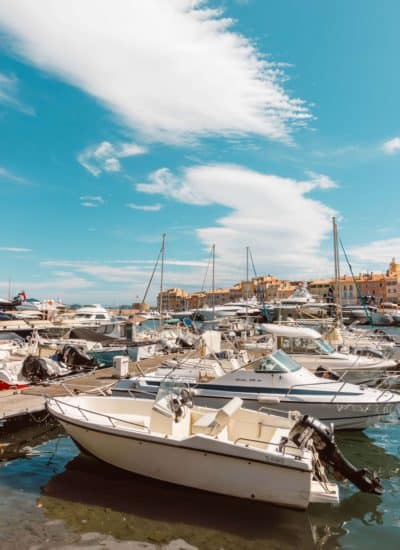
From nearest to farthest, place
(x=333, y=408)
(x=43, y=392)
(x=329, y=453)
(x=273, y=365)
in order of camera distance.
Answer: (x=329, y=453), (x=333, y=408), (x=273, y=365), (x=43, y=392)

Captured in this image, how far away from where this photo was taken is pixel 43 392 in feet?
48.2

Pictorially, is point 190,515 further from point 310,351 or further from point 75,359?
point 75,359

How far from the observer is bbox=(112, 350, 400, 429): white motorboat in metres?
11.6

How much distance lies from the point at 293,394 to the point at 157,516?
18.3 ft

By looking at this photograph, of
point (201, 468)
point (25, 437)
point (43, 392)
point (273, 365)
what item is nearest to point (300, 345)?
point (273, 365)

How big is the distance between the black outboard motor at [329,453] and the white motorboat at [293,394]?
11.9ft

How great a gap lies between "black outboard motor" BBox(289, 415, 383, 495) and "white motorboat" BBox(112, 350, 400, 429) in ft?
11.9

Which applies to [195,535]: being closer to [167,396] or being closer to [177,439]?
[177,439]

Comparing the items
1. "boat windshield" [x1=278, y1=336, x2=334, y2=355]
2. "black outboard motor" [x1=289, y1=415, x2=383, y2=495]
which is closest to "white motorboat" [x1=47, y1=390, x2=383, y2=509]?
"black outboard motor" [x1=289, y1=415, x2=383, y2=495]

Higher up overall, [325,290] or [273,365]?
[325,290]

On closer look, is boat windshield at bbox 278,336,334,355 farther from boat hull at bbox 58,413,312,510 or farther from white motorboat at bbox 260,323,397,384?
boat hull at bbox 58,413,312,510

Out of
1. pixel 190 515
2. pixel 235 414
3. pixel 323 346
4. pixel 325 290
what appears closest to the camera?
pixel 190 515

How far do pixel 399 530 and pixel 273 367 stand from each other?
17.8 ft

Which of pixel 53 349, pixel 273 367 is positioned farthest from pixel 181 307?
pixel 273 367
